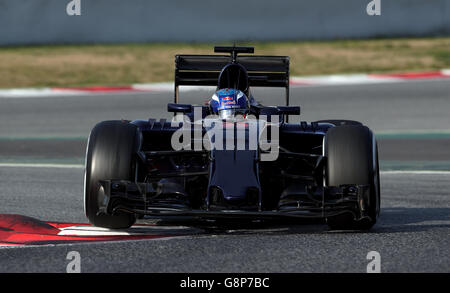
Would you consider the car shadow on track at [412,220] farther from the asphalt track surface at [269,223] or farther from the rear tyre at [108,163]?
the rear tyre at [108,163]

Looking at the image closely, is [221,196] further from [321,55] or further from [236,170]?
[321,55]

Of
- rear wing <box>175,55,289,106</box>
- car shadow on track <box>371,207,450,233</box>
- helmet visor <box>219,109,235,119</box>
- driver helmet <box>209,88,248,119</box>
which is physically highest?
rear wing <box>175,55,289,106</box>

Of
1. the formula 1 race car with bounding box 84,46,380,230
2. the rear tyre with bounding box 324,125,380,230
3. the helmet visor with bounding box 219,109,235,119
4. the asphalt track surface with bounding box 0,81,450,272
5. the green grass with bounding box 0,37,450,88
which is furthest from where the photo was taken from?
the green grass with bounding box 0,37,450,88

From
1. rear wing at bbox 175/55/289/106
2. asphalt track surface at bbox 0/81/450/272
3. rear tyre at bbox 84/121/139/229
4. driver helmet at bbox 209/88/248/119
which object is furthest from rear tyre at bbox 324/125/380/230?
rear wing at bbox 175/55/289/106

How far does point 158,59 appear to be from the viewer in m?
19.1

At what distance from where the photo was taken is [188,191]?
6688mm

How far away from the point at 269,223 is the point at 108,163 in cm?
130

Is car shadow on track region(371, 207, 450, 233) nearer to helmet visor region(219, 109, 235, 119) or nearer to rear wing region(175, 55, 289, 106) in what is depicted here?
helmet visor region(219, 109, 235, 119)

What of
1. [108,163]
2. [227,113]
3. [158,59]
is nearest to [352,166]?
[227,113]

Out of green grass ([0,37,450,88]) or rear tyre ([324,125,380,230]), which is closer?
rear tyre ([324,125,380,230])

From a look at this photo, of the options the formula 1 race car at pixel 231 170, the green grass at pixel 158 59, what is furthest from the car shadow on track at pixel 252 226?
the green grass at pixel 158 59

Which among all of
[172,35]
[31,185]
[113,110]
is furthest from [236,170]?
[172,35]

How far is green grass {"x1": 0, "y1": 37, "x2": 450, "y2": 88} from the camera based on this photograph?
694 inches

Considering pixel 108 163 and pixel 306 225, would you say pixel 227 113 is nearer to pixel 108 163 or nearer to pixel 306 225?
pixel 306 225
